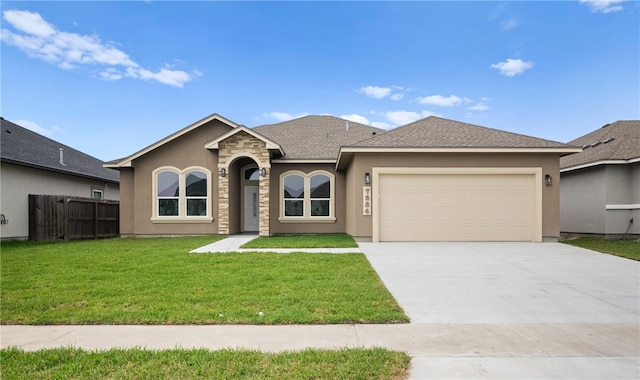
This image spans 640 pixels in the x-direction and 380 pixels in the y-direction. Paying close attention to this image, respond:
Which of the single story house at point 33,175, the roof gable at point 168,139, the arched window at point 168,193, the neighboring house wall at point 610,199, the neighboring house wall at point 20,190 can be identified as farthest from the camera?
the arched window at point 168,193

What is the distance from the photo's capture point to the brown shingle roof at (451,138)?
463 inches

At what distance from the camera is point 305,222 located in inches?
604

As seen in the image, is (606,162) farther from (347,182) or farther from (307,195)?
(307,195)

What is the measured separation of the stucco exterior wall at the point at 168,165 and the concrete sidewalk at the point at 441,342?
10.9 metres

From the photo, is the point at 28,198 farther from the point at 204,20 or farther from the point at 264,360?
the point at 264,360

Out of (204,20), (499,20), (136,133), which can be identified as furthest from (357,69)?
(136,133)

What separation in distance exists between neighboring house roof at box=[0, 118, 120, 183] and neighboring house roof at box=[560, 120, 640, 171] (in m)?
22.1

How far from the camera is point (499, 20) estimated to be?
1504cm

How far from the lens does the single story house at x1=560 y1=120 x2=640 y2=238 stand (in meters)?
13.4

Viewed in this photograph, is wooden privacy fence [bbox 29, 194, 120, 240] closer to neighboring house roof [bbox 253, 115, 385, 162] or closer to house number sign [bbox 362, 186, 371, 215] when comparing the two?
neighboring house roof [bbox 253, 115, 385, 162]

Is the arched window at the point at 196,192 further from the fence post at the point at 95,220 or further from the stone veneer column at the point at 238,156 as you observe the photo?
the fence post at the point at 95,220

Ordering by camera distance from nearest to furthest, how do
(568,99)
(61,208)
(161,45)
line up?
(61,208) → (161,45) → (568,99)

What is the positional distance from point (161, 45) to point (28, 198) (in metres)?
8.31

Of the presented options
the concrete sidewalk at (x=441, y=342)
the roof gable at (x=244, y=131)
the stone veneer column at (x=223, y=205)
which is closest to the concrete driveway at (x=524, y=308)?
the concrete sidewalk at (x=441, y=342)
